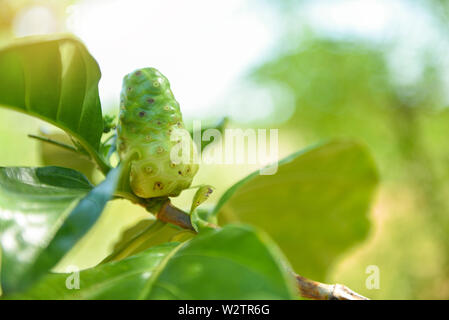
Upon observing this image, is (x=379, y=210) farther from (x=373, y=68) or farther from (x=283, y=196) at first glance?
(x=283, y=196)

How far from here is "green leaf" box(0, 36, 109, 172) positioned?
336 mm

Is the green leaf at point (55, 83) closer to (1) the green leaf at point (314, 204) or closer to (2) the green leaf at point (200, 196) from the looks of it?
(2) the green leaf at point (200, 196)

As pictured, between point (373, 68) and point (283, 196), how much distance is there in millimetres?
3592

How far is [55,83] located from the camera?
1.21ft

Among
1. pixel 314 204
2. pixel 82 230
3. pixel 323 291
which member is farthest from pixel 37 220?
pixel 314 204

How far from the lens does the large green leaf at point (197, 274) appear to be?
0.28 meters

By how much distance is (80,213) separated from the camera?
0.29 m

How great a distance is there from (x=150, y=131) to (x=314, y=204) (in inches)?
14.5

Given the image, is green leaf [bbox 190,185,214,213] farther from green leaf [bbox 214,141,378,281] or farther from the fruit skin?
green leaf [bbox 214,141,378,281]

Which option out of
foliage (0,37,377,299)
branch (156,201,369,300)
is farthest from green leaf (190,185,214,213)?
branch (156,201,369,300)

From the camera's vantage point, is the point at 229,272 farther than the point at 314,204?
No

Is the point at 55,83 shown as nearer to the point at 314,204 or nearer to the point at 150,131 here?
the point at 150,131

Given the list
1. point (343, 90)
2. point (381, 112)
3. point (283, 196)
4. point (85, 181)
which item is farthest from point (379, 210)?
point (85, 181)

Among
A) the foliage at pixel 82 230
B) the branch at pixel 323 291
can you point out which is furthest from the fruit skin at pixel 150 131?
the branch at pixel 323 291
